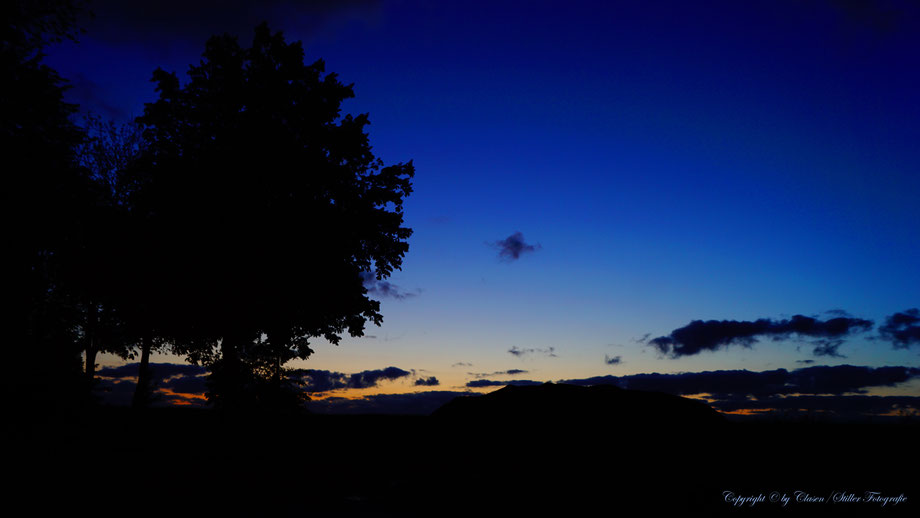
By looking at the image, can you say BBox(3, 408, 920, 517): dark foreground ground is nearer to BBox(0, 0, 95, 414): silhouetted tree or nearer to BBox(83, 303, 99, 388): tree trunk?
BBox(0, 0, 95, 414): silhouetted tree

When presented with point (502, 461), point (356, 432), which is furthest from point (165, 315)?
point (502, 461)

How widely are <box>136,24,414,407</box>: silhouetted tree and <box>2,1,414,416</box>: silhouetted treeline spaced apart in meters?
0.05

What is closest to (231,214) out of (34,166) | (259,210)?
(259,210)

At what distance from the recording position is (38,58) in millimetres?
17672

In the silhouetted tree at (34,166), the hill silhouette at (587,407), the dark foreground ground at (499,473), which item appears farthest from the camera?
the silhouetted tree at (34,166)

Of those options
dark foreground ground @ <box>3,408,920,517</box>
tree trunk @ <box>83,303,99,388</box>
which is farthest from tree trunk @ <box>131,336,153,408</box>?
dark foreground ground @ <box>3,408,920,517</box>

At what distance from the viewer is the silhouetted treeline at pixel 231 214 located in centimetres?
1864

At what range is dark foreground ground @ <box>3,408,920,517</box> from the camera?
7.58 m

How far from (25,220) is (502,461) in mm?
16910

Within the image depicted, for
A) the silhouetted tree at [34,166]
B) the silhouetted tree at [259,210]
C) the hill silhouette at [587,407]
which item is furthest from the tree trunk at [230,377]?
the hill silhouette at [587,407]

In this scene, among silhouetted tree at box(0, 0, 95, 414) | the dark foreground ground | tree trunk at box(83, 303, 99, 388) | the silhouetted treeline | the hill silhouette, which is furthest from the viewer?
tree trunk at box(83, 303, 99, 388)

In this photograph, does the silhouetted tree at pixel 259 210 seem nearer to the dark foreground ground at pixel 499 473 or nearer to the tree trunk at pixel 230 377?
the tree trunk at pixel 230 377

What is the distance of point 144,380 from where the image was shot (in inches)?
1069

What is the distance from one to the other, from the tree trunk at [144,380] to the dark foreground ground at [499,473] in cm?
1709
